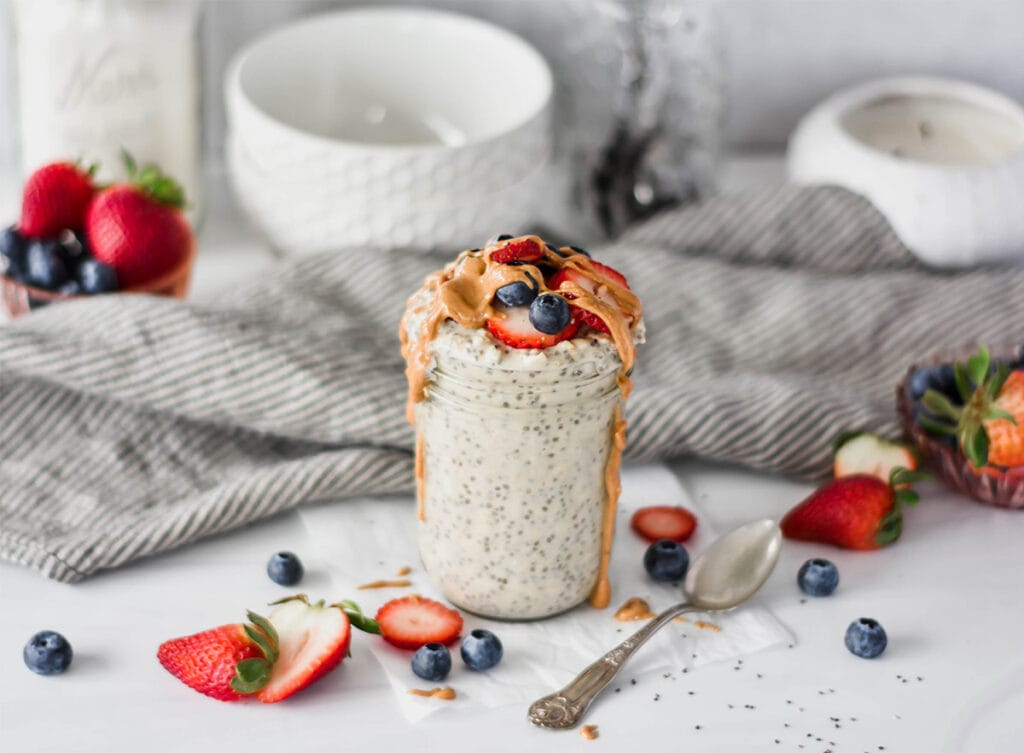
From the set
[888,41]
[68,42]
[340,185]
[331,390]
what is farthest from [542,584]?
[888,41]

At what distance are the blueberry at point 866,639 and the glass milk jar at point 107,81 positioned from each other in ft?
2.69

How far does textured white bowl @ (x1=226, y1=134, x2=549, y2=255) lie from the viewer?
4.38 feet

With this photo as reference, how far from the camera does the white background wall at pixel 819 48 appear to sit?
1.58 m

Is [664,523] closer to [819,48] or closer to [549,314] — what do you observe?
[549,314]

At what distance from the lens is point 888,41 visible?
163cm

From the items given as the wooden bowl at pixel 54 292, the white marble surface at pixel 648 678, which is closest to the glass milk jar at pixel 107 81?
the wooden bowl at pixel 54 292

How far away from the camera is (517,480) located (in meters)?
0.95

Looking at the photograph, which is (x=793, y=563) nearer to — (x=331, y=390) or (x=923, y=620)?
(x=923, y=620)

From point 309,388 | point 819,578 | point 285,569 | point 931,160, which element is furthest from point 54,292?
point 931,160

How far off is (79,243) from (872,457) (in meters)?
0.72

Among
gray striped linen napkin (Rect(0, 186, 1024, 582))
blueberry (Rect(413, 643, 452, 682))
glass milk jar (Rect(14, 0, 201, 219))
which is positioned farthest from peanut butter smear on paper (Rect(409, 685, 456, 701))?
glass milk jar (Rect(14, 0, 201, 219))

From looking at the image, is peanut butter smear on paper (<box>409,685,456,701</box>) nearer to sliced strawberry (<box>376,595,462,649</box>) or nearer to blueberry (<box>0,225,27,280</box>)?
sliced strawberry (<box>376,595,462,649</box>)

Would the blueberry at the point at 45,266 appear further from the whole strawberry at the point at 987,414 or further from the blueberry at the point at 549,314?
the whole strawberry at the point at 987,414

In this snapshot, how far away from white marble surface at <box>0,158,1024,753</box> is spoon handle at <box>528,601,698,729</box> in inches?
0.4
